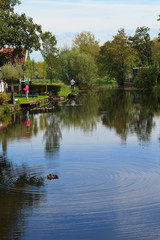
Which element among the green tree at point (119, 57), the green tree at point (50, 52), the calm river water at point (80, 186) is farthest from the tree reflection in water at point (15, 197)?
the green tree at point (119, 57)

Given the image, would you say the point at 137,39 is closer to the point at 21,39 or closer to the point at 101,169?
the point at 21,39

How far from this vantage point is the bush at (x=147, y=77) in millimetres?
69656

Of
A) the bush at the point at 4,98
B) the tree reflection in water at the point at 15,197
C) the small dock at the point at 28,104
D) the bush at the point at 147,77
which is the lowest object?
the tree reflection in water at the point at 15,197

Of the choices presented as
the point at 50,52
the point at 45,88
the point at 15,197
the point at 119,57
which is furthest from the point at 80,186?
the point at 119,57

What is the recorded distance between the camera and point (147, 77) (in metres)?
70.4

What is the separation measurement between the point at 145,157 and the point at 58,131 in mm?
6843

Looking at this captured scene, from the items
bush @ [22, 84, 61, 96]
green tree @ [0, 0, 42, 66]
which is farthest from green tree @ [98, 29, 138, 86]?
green tree @ [0, 0, 42, 66]

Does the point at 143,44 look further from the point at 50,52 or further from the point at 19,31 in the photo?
the point at 19,31

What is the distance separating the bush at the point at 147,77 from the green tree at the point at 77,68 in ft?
28.4

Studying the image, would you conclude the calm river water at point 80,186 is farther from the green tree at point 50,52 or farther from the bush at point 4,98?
the green tree at point 50,52

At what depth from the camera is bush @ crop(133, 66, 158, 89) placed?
229ft

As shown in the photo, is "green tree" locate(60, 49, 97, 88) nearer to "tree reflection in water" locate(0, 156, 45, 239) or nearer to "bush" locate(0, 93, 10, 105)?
"bush" locate(0, 93, 10, 105)

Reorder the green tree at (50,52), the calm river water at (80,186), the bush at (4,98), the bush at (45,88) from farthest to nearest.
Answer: the green tree at (50,52), the bush at (45,88), the bush at (4,98), the calm river water at (80,186)

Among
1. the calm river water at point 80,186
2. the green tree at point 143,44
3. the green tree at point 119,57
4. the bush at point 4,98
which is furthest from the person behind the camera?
the green tree at point 143,44
